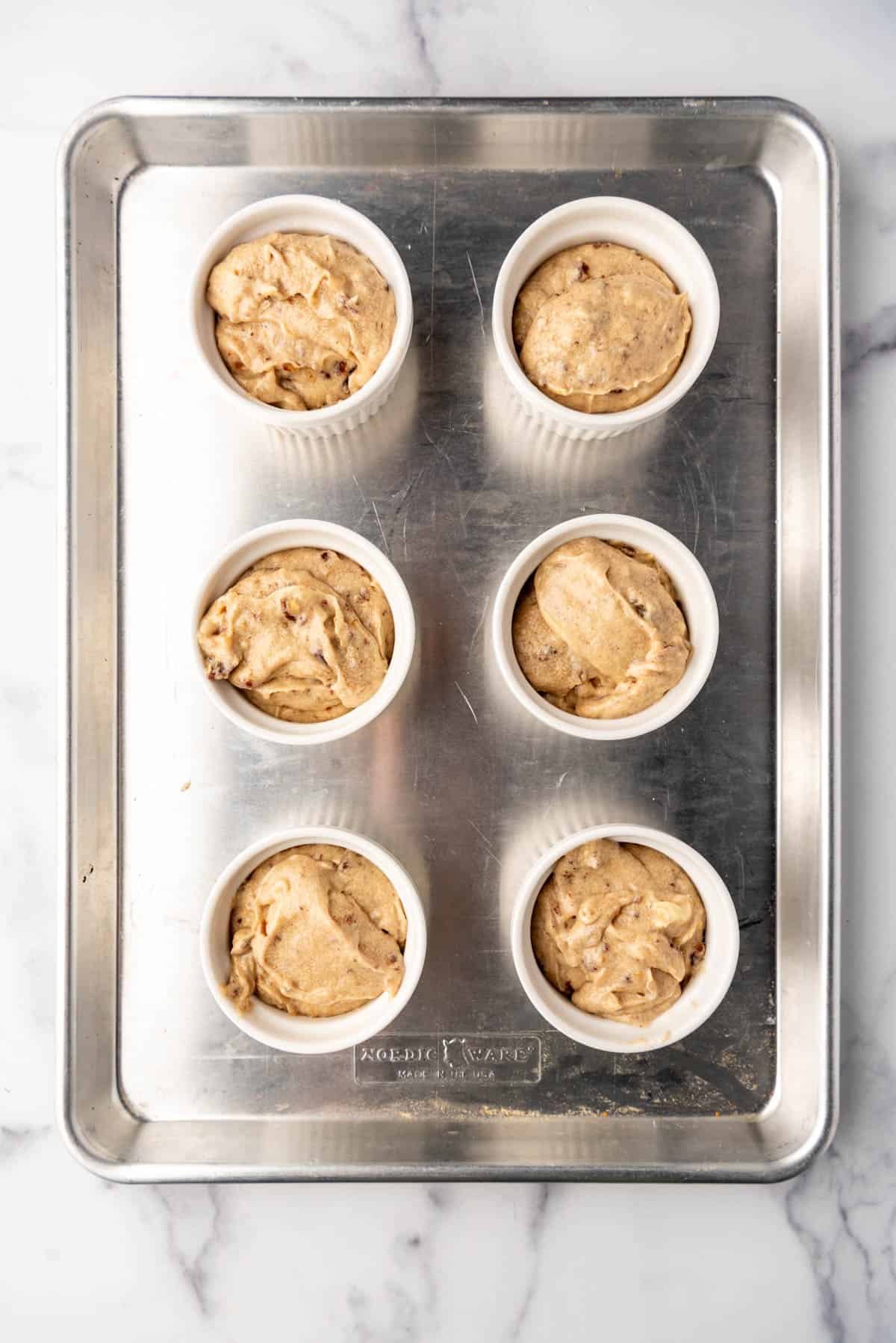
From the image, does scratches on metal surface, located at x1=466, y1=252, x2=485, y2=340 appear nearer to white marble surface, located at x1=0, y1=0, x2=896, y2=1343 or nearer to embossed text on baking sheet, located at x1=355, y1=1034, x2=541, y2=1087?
white marble surface, located at x1=0, y1=0, x2=896, y2=1343

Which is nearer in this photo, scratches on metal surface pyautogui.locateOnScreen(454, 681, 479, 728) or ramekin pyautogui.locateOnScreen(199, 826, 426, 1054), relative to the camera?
ramekin pyautogui.locateOnScreen(199, 826, 426, 1054)

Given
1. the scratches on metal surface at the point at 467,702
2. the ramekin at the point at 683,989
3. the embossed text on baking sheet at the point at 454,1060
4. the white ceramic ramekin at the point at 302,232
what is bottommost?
the embossed text on baking sheet at the point at 454,1060

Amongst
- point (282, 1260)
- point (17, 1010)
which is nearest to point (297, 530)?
point (17, 1010)

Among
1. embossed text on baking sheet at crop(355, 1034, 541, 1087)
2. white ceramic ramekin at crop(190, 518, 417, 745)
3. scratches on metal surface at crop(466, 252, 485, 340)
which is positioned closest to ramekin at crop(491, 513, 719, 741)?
white ceramic ramekin at crop(190, 518, 417, 745)

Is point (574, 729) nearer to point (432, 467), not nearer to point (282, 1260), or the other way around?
point (432, 467)

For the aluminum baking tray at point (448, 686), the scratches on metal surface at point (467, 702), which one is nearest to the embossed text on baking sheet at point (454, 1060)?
the aluminum baking tray at point (448, 686)

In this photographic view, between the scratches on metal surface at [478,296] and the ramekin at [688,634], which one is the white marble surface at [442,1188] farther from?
the ramekin at [688,634]
